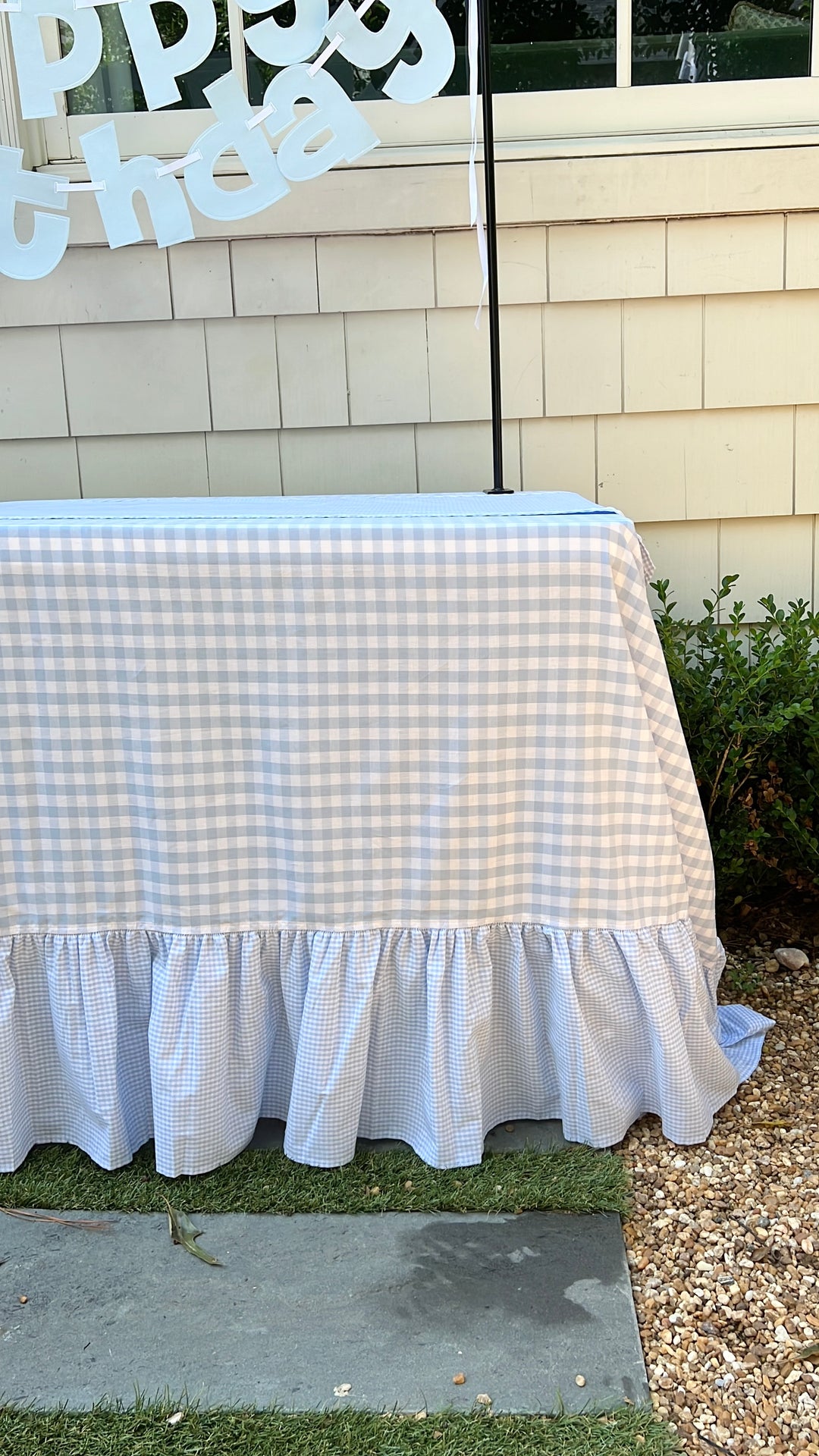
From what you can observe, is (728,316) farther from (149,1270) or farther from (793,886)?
(149,1270)

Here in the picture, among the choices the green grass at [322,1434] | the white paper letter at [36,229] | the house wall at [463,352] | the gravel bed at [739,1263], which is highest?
the white paper letter at [36,229]

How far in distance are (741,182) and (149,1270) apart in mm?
2143

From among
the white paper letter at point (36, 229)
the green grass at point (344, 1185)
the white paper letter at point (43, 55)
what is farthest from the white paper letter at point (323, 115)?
the green grass at point (344, 1185)

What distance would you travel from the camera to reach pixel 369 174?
2.27 meters

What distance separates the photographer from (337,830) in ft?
5.68

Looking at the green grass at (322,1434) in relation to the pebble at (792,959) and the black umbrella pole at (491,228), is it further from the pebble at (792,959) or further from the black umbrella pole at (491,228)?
the black umbrella pole at (491,228)

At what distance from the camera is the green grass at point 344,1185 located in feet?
5.58

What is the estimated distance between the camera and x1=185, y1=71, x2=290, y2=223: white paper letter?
1915 mm

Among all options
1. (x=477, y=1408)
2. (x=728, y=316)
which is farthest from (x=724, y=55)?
(x=477, y=1408)

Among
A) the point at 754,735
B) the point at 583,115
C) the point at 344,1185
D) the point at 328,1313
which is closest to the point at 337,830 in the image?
the point at 344,1185

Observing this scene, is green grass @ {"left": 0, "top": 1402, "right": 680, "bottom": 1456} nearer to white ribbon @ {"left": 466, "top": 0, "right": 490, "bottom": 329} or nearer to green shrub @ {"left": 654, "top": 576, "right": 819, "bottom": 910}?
green shrub @ {"left": 654, "top": 576, "right": 819, "bottom": 910}

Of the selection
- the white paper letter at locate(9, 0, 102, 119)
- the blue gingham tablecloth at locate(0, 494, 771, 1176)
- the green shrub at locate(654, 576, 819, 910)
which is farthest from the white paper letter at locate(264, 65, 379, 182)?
the green shrub at locate(654, 576, 819, 910)

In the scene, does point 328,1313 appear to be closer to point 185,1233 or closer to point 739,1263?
point 185,1233

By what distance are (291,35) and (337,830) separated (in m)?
1.32
